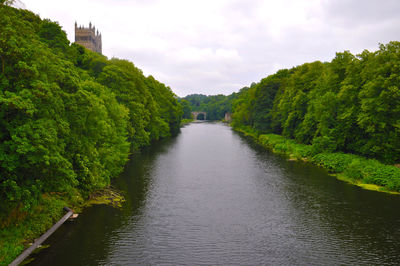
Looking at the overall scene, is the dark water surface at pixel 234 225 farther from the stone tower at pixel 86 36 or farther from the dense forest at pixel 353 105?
the stone tower at pixel 86 36

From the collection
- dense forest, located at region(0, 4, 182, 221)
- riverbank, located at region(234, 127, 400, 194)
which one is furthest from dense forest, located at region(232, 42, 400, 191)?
dense forest, located at region(0, 4, 182, 221)

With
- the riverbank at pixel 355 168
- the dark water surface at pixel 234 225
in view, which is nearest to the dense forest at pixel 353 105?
the riverbank at pixel 355 168

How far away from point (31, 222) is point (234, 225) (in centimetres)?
1494

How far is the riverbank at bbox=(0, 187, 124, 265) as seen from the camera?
671 inches

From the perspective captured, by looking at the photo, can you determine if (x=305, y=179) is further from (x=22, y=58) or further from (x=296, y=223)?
(x=22, y=58)

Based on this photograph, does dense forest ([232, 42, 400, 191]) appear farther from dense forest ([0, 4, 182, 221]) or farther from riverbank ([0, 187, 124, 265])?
dense forest ([0, 4, 182, 221])

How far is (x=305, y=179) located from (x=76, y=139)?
28.8 m

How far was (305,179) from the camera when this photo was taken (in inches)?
1492

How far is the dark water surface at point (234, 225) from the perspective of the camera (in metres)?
18.7

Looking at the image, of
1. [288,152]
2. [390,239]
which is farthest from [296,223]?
[288,152]

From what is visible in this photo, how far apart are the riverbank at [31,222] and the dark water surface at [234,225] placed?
1.16 metres

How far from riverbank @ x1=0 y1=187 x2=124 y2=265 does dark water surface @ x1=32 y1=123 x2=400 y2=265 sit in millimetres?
1159

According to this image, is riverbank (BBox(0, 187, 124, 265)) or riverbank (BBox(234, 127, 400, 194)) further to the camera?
riverbank (BBox(234, 127, 400, 194))

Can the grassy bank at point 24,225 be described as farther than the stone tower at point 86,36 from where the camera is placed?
No
